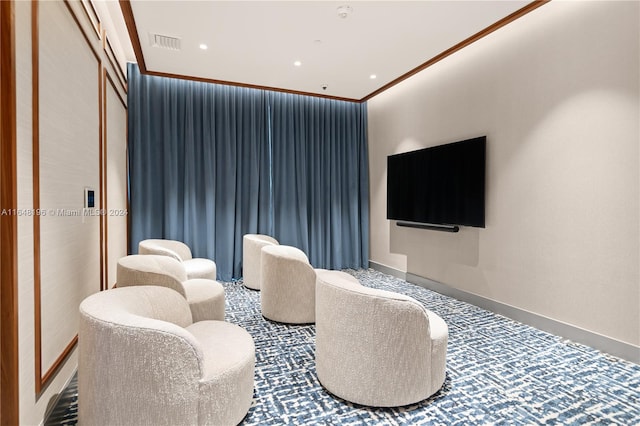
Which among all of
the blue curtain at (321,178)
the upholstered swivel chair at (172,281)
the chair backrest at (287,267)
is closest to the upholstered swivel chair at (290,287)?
the chair backrest at (287,267)

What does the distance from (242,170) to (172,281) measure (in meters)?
2.98

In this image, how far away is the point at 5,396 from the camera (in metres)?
1.44

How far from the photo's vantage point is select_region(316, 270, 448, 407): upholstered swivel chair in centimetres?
184

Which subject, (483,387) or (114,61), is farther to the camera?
(114,61)

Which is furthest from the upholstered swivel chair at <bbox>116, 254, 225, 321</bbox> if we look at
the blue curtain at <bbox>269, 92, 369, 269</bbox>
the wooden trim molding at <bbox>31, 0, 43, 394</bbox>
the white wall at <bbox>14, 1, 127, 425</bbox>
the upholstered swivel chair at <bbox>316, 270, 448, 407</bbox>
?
the blue curtain at <bbox>269, 92, 369, 269</bbox>

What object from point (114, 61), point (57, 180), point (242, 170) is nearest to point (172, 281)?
point (57, 180)

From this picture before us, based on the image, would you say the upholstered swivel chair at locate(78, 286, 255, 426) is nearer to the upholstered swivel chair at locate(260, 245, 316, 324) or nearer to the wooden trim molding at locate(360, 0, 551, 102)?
the upholstered swivel chair at locate(260, 245, 316, 324)

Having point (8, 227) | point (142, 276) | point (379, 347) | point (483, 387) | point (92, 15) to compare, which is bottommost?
point (483, 387)

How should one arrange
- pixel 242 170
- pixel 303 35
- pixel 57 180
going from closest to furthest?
1. pixel 57 180
2. pixel 303 35
3. pixel 242 170

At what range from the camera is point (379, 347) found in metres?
1.85

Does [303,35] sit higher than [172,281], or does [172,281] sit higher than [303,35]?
[303,35]

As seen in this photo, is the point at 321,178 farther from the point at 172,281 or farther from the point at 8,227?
the point at 8,227

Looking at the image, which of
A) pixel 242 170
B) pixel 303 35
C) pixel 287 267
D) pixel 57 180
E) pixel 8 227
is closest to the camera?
pixel 8 227

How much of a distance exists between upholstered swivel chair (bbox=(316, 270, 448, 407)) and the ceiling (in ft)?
8.36
